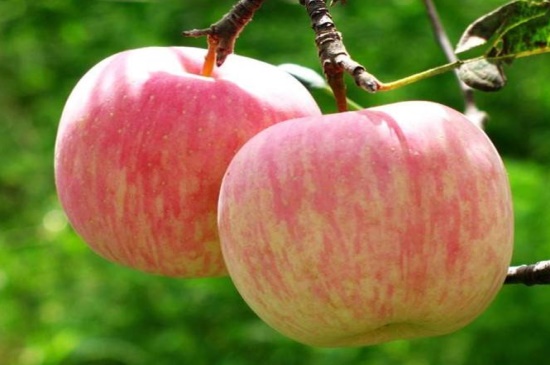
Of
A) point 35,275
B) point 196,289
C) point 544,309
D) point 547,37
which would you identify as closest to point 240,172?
point 547,37

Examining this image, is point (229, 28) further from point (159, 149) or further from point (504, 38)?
point (504, 38)

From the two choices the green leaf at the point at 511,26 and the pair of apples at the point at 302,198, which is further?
the green leaf at the point at 511,26

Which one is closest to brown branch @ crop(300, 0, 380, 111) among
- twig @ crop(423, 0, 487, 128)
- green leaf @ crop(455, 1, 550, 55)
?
green leaf @ crop(455, 1, 550, 55)

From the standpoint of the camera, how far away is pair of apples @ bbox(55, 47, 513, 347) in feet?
2.55

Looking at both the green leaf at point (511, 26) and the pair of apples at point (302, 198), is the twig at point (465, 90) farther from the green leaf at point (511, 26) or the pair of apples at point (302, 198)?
the pair of apples at point (302, 198)

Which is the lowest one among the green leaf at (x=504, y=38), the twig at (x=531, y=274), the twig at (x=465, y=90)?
the twig at (x=531, y=274)

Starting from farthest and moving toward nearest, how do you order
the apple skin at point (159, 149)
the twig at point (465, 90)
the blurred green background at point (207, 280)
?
the blurred green background at point (207, 280) < the twig at point (465, 90) < the apple skin at point (159, 149)

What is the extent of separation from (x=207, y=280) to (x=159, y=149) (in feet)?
5.16

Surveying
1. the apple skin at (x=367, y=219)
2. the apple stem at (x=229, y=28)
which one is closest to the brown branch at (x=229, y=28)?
the apple stem at (x=229, y=28)

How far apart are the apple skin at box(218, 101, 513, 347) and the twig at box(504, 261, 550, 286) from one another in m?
0.03

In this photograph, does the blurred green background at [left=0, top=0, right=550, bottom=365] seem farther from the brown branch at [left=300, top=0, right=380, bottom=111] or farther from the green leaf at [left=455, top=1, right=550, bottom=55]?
the brown branch at [left=300, top=0, right=380, bottom=111]

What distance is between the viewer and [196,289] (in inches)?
97.4

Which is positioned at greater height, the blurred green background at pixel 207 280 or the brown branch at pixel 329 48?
the brown branch at pixel 329 48

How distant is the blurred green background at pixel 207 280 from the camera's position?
2250 mm
